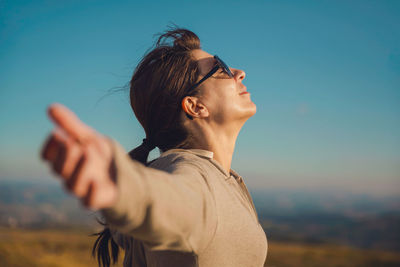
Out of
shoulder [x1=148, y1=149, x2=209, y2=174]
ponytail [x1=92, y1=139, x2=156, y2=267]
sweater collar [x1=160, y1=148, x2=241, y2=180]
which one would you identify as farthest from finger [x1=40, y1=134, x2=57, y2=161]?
ponytail [x1=92, y1=139, x2=156, y2=267]

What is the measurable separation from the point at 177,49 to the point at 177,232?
6.82 feet

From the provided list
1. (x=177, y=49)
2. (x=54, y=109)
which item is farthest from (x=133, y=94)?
(x=54, y=109)

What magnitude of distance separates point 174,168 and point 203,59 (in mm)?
1598

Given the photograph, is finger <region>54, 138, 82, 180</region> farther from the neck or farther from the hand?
the neck

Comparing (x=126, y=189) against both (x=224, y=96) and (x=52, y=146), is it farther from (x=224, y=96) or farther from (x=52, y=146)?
(x=224, y=96)

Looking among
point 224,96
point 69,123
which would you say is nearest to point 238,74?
point 224,96

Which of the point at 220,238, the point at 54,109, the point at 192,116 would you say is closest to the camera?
the point at 54,109

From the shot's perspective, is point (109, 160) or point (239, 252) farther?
point (239, 252)

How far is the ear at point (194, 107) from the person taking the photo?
8.23 feet

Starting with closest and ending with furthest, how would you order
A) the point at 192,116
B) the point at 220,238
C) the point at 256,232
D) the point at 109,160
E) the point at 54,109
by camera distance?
the point at 54,109
the point at 109,160
the point at 220,238
the point at 256,232
the point at 192,116

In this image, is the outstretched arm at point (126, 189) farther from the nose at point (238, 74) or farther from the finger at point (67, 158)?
the nose at point (238, 74)

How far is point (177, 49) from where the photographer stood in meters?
2.89

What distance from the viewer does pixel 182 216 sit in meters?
1.13

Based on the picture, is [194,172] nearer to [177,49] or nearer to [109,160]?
[109,160]
